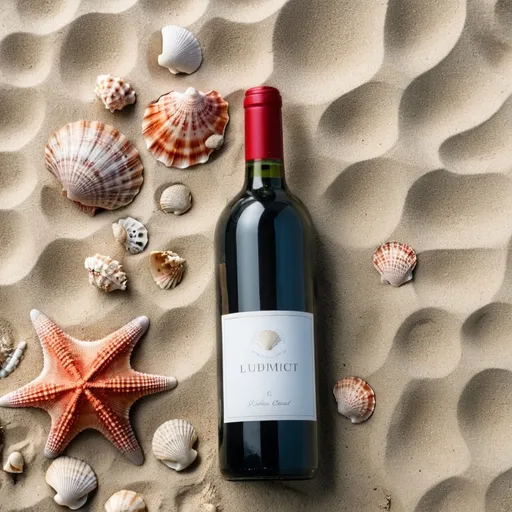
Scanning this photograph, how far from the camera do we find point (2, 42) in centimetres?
158

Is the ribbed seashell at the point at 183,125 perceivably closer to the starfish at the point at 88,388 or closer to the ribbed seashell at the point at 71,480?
the starfish at the point at 88,388

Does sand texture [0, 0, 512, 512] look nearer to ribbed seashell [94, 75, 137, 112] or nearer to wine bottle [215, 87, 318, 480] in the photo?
ribbed seashell [94, 75, 137, 112]

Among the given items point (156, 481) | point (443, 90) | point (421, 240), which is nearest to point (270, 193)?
point (421, 240)

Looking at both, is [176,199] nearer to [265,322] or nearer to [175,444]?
[265,322]

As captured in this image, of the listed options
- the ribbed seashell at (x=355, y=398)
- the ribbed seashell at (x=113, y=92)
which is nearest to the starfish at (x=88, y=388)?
the ribbed seashell at (x=355, y=398)

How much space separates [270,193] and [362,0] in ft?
1.61

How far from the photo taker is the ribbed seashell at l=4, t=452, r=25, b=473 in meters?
1.46

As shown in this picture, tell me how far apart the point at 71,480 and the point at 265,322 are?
1.62 feet

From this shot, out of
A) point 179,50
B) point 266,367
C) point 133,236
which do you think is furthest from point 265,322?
point 179,50

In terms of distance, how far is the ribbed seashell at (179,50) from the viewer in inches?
60.3

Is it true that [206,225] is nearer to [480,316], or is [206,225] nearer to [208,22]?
[208,22]

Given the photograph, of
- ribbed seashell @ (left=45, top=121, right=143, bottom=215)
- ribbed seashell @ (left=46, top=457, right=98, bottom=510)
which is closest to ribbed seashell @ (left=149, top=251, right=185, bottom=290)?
ribbed seashell @ (left=45, top=121, right=143, bottom=215)

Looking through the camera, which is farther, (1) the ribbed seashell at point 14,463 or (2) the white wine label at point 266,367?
(1) the ribbed seashell at point 14,463

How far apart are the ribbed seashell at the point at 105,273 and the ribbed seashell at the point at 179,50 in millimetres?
416
